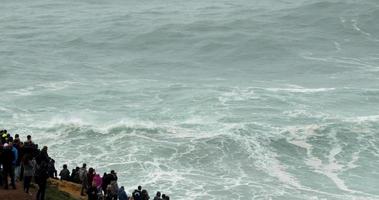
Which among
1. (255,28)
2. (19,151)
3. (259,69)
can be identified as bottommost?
(19,151)

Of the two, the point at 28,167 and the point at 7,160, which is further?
the point at 28,167

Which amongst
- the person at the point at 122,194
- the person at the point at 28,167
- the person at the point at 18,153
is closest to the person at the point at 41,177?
the person at the point at 28,167

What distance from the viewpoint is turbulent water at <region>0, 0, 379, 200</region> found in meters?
45.7

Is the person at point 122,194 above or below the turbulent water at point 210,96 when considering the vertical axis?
below

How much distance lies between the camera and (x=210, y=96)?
205ft

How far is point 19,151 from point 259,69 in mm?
51758

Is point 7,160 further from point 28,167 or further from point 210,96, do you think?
point 210,96

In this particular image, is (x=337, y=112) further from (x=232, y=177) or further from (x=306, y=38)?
(x=306, y=38)

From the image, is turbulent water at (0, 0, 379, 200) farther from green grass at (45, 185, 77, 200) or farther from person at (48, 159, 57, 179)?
green grass at (45, 185, 77, 200)

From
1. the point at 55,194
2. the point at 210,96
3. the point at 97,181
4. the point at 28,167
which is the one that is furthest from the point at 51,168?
the point at 210,96

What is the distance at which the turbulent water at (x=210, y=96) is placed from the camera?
4566 centimetres

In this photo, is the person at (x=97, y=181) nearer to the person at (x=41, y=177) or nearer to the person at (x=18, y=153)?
the person at (x=41, y=177)

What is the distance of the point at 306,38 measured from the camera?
90125mm

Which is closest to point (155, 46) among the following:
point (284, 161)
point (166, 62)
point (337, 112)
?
point (166, 62)
